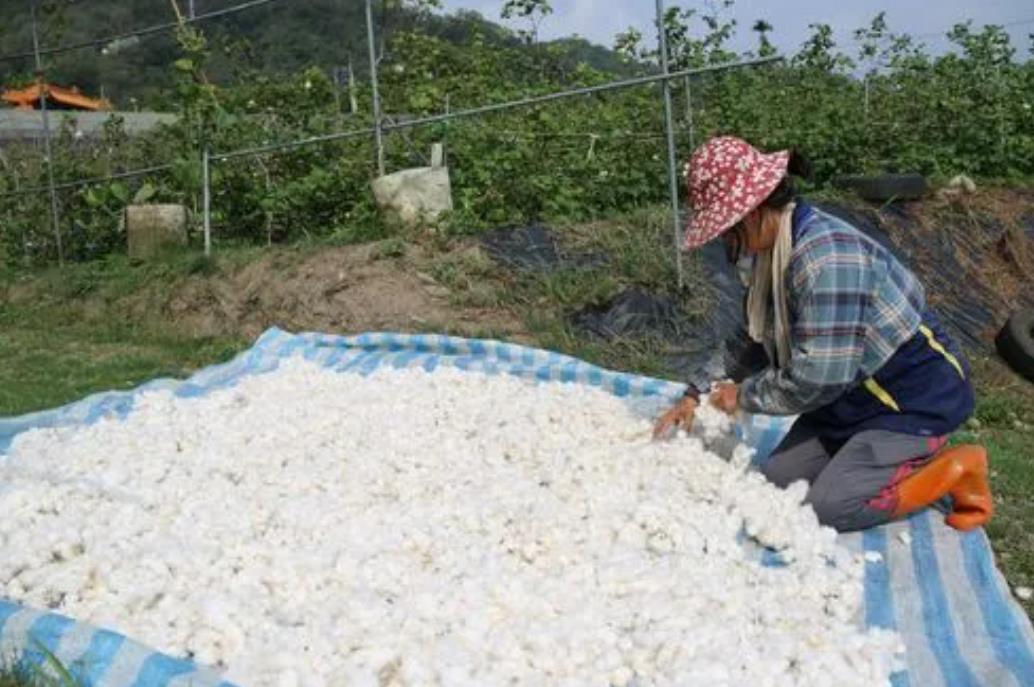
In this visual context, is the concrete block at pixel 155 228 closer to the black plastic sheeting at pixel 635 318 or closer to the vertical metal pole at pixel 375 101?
the vertical metal pole at pixel 375 101

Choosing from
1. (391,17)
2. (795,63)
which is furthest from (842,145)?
(391,17)

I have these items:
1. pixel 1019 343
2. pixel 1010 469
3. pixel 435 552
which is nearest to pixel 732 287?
pixel 1019 343

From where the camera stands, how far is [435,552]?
95.8 inches

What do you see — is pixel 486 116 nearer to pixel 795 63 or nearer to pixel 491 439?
pixel 795 63

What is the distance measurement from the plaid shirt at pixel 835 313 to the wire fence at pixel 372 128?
2.31m

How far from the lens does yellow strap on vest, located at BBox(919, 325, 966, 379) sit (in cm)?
283

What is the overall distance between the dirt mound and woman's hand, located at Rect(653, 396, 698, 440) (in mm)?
2090

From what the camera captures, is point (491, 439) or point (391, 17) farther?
point (391, 17)

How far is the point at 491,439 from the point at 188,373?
2.41 metres

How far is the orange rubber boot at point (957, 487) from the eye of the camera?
276 centimetres

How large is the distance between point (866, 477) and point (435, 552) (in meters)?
1.14

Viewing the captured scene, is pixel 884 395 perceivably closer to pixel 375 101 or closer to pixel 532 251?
pixel 532 251

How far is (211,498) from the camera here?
9.07 ft

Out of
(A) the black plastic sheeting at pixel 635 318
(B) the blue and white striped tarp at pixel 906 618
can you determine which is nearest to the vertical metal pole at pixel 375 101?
(A) the black plastic sheeting at pixel 635 318
